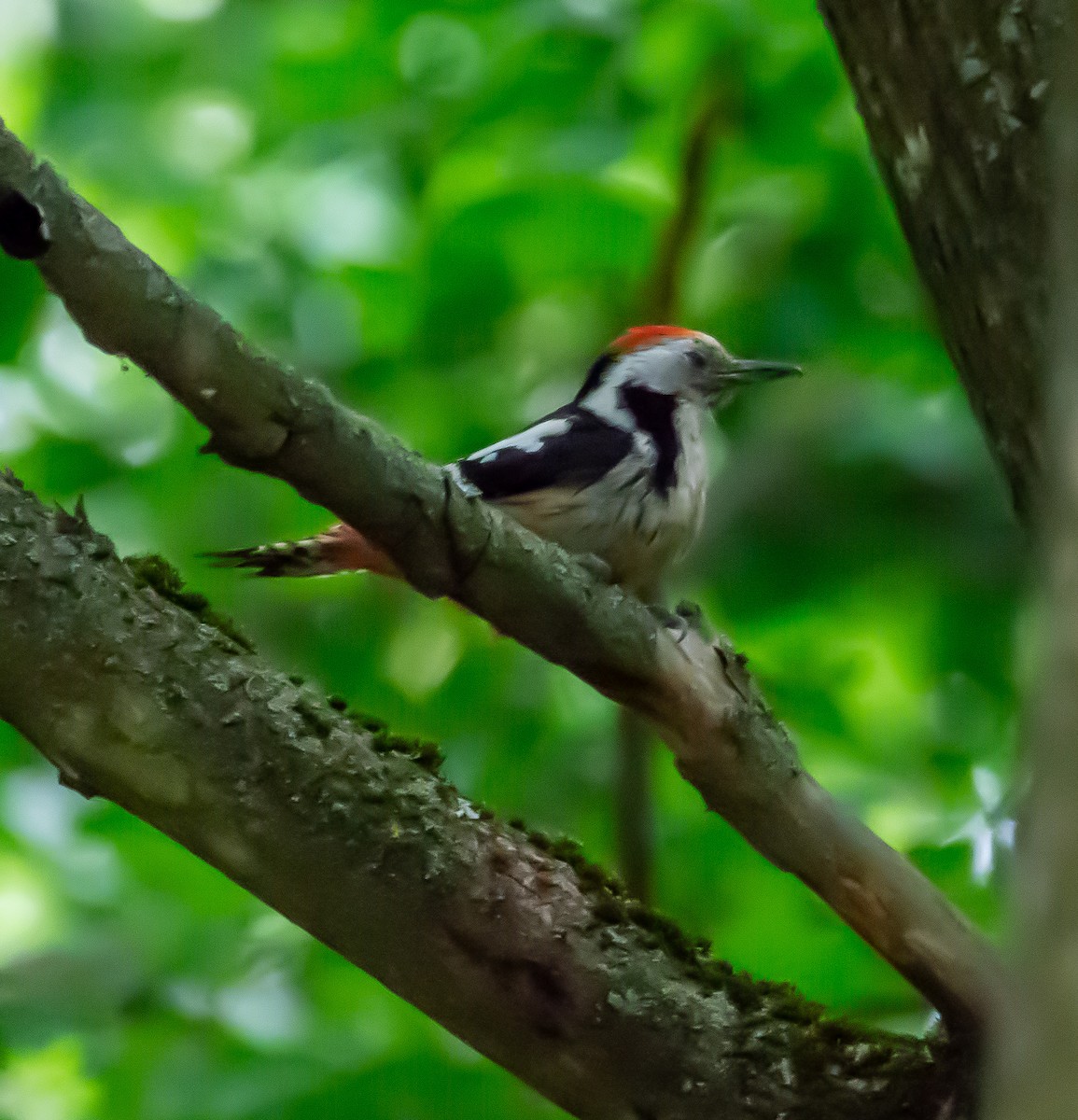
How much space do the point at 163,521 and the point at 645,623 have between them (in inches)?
94.9

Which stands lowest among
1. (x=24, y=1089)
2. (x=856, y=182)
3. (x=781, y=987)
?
(x=24, y=1089)

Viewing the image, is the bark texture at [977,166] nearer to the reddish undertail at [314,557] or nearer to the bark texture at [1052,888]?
the reddish undertail at [314,557]

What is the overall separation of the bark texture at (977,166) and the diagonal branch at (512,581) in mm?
689

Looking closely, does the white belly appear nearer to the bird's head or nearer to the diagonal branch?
the bird's head

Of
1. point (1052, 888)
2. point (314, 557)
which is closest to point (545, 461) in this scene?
point (314, 557)

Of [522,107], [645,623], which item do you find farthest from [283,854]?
[522,107]

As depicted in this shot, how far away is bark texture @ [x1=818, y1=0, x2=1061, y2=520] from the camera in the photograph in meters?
2.34

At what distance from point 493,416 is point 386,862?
258cm

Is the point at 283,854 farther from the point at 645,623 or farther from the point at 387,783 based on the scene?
the point at 645,623

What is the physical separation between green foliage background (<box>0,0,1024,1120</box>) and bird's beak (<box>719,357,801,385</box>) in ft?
0.48

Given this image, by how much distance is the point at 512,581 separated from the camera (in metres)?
2.05

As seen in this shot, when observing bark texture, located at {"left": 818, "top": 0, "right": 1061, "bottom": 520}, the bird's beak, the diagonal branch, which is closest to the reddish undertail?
the diagonal branch

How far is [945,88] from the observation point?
241cm

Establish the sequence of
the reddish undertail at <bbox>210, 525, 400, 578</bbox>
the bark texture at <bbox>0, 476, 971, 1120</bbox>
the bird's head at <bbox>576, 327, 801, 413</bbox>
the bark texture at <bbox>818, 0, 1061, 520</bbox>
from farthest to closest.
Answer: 1. the bird's head at <bbox>576, 327, 801, 413</bbox>
2. the reddish undertail at <bbox>210, 525, 400, 578</bbox>
3. the bark texture at <bbox>818, 0, 1061, 520</bbox>
4. the bark texture at <bbox>0, 476, 971, 1120</bbox>
